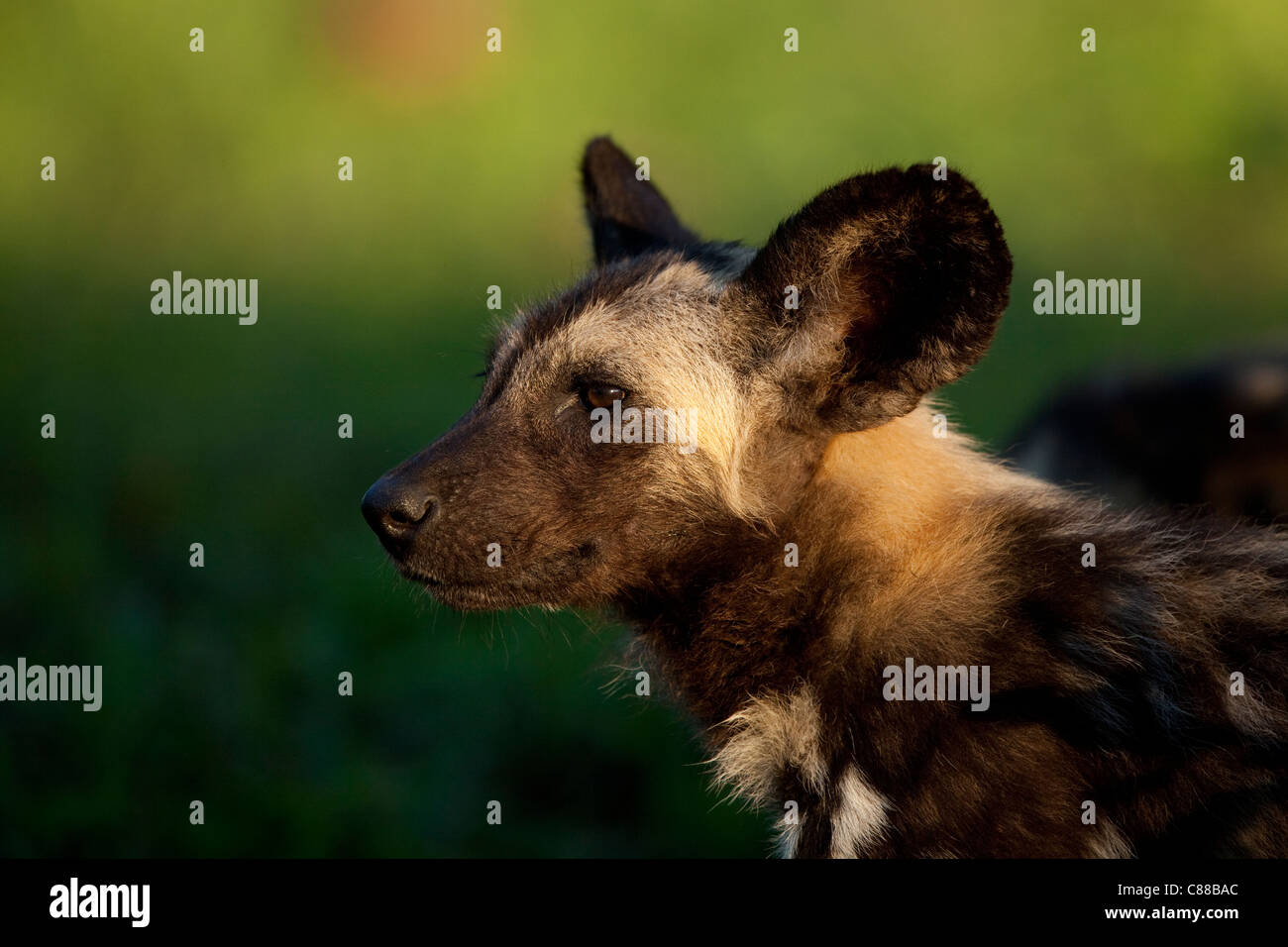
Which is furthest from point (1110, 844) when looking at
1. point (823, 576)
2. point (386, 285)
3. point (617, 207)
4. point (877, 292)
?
point (386, 285)

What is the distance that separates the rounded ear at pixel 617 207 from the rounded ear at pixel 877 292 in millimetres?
1220

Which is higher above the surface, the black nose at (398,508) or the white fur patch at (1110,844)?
the black nose at (398,508)

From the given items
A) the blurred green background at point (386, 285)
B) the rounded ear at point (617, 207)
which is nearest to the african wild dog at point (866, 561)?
the blurred green background at point (386, 285)

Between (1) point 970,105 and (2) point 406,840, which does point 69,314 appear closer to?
(2) point 406,840

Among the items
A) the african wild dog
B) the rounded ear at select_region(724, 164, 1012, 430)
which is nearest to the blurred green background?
the african wild dog

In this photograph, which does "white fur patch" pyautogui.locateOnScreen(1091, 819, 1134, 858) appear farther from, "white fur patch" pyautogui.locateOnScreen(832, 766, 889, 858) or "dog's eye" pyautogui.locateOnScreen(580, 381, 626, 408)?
"dog's eye" pyautogui.locateOnScreen(580, 381, 626, 408)

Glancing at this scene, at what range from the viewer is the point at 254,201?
11430 millimetres

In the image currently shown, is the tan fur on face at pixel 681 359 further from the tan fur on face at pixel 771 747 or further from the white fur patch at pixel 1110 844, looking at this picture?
the white fur patch at pixel 1110 844

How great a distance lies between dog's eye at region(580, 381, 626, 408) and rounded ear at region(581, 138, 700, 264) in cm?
127

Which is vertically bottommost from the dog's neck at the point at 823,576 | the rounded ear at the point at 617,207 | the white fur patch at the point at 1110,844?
the white fur patch at the point at 1110,844

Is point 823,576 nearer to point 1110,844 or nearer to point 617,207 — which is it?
point 1110,844

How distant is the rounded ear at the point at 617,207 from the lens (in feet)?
18.8
